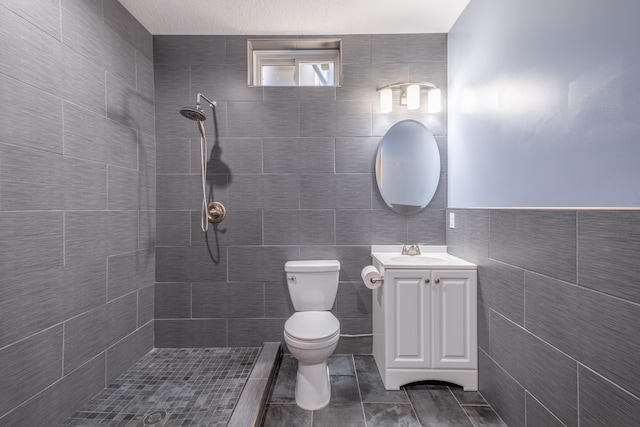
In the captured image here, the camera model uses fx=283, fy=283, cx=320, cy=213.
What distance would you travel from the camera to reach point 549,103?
4.07 feet

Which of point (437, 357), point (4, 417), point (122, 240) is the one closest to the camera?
point (4, 417)

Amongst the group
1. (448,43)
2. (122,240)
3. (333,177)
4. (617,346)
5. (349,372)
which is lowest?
(349,372)

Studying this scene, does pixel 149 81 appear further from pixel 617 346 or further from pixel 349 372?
pixel 617 346

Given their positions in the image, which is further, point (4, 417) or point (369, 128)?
point (369, 128)

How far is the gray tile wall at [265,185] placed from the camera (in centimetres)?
219

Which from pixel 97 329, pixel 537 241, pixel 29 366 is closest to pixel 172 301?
pixel 97 329

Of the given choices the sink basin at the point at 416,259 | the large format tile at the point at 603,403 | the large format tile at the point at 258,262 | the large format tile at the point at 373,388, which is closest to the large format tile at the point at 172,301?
the large format tile at the point at 258,262

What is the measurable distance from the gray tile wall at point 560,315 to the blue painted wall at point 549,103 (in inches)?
4.9

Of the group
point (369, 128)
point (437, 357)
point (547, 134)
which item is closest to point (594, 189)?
point (547, 134)

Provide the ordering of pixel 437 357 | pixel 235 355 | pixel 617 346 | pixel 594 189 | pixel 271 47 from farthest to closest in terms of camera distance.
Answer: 1. pixel 271 47
2. pixel 235 355
3. pixel 437 357
4. pixel 594 189
5. pixel 617 346

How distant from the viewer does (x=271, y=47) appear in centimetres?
228

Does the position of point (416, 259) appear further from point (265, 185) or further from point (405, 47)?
point (405, 47)

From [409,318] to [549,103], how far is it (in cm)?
132

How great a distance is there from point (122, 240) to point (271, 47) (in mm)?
1820
